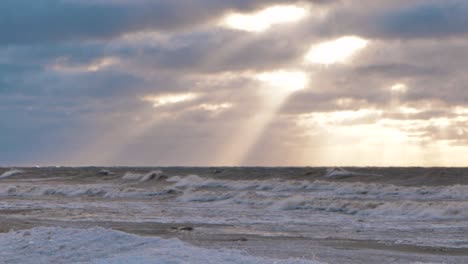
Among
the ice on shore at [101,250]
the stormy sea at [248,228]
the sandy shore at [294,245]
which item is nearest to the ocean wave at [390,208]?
the stormy sea at [248,228]

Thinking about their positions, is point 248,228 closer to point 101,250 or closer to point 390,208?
point 101,250

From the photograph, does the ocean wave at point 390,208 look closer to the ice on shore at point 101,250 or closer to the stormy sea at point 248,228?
the stormy sea at point 248,228

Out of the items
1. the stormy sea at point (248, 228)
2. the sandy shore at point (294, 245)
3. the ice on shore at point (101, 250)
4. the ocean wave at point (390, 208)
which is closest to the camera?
the ice on shore at point (101, 250)

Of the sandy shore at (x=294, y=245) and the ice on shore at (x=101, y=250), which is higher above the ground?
the ice on shore at (x=101, y=250)

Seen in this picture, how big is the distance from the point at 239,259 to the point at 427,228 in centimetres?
1135

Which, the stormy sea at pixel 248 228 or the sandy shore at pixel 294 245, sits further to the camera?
the sandy shore at pixel 294 245

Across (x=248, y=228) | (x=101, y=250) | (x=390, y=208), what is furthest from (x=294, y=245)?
(x=390, y=208)

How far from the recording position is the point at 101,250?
50.8ft

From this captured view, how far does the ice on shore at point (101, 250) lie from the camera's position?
13.6 m

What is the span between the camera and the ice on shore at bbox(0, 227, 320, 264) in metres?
13.6

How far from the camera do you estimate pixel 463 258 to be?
53.3 ft

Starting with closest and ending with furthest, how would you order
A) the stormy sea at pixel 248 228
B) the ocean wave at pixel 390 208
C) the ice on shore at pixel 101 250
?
the ice on shore at pixel 101 250 → the stormy sea at pixel 248 228 → the ocean wave at pixel 390 208

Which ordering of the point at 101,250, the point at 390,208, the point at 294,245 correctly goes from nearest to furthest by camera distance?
the point at 101,250, the point at 294,245, the point at 390,208

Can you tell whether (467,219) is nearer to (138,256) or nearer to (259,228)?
(259,228)
